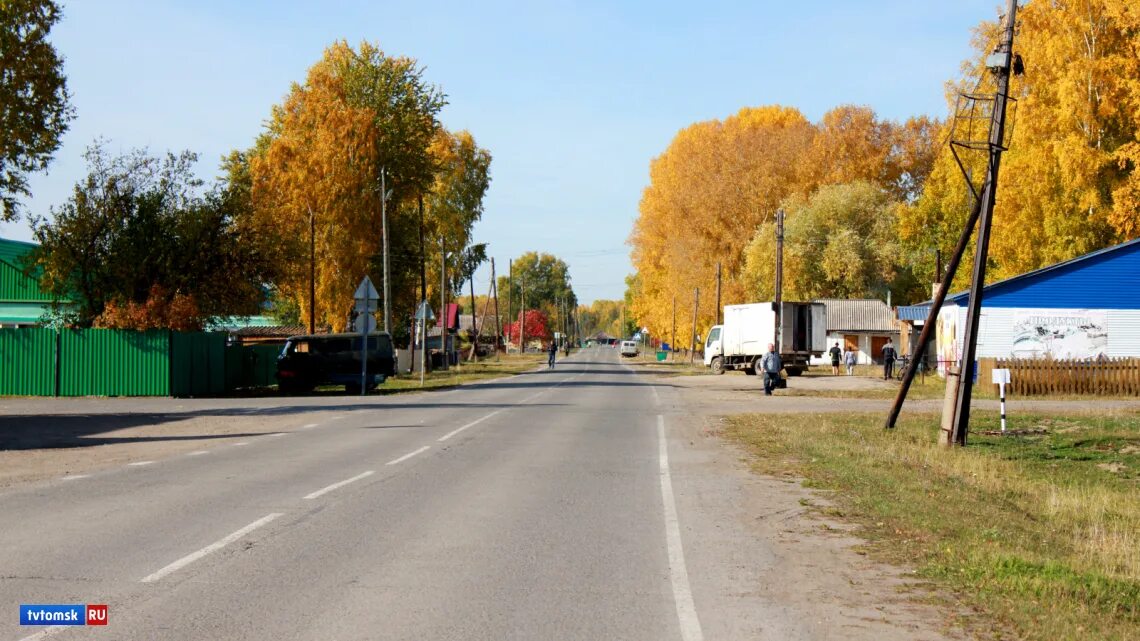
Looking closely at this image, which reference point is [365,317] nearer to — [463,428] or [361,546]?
[463,428]

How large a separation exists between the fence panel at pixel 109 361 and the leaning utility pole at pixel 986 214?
2362 centimetres

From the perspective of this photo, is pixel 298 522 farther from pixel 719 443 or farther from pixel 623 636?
pixel 719 443

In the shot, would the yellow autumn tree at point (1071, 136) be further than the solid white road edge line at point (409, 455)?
Yes

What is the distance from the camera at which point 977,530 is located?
10328 millimetres

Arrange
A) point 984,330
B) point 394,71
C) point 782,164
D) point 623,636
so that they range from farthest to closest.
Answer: point 782,164, point 394,71, point 984,330, point 623,636

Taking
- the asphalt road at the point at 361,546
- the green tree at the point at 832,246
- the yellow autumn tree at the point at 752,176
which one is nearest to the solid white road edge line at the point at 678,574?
the asphalt road at the point at 361,546

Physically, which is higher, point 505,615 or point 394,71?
point 394,71

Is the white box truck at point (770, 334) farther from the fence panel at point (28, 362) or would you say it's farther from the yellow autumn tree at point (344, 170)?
the fence panel at point (28, 362)

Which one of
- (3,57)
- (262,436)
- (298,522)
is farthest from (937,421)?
(3,57)

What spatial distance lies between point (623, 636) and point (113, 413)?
22995 mm

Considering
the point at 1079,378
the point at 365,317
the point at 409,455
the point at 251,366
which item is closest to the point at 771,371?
the point at 1079,378

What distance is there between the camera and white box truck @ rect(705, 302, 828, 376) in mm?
53978

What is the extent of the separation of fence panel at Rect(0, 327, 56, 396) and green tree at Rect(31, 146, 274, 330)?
161 cm

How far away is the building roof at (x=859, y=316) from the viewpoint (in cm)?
6875
